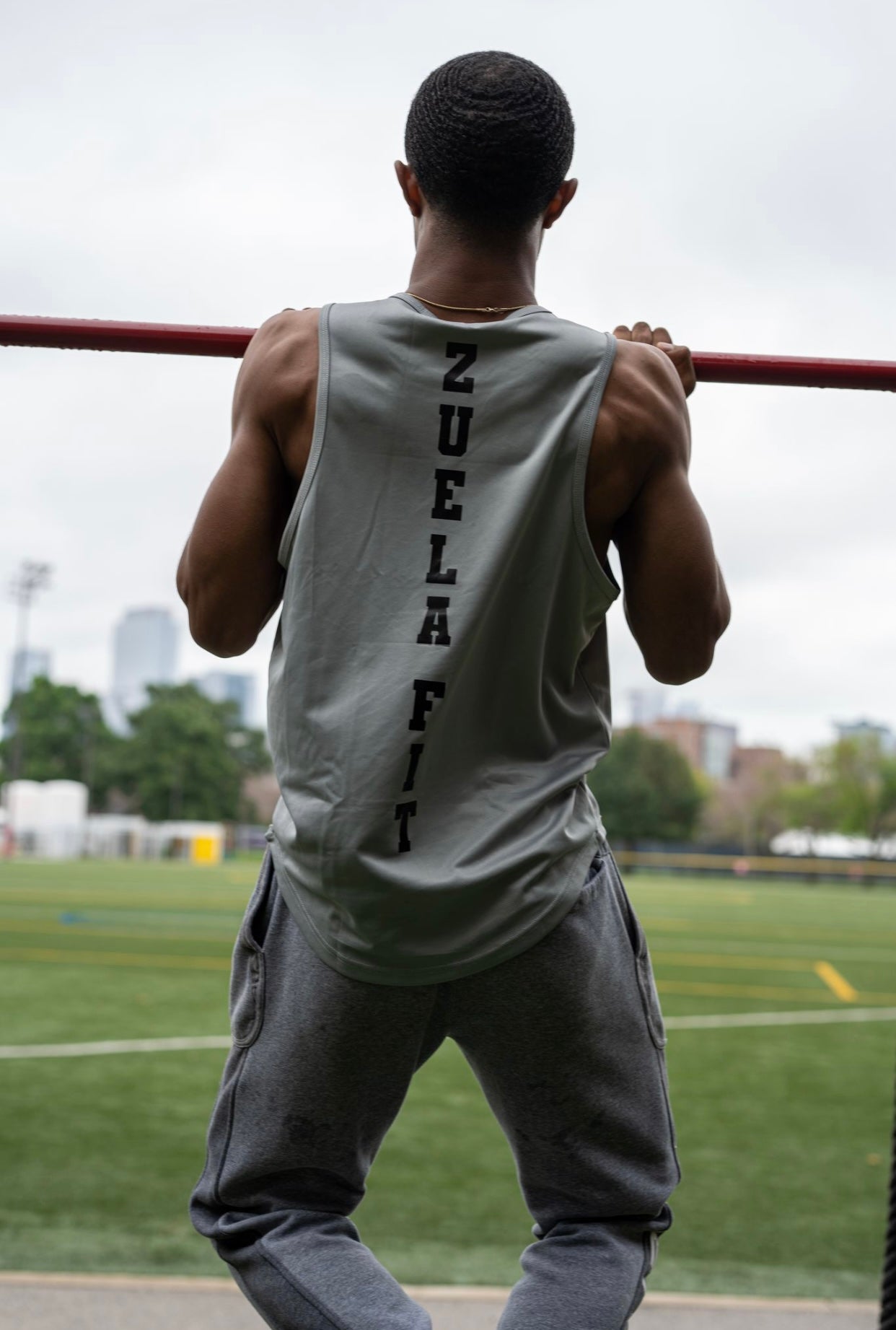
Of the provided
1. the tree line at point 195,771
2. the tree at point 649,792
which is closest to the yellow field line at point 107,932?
the tree at point 649,792

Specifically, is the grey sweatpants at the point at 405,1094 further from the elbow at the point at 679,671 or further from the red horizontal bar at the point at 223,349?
the red horizontal bar at the point at 223,349

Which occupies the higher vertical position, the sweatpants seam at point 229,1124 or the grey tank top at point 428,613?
the grey tank top at point 428,613

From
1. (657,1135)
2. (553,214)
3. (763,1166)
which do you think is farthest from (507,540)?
(763,1166)

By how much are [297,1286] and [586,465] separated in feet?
2.60

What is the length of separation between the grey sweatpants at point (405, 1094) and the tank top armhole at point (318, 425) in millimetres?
368

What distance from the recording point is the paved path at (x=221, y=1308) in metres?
2.58

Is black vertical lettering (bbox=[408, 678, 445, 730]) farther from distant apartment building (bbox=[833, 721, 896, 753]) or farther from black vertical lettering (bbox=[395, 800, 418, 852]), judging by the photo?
distant apartment building (bbox=[833, 721, 896, 753])

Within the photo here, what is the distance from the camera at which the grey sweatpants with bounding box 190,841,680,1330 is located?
1220 mm

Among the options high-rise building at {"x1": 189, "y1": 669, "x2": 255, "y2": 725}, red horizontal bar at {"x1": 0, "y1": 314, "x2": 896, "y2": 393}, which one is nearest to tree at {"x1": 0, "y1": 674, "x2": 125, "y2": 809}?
high-rise building at {"x1": 189, "y1": 669, "x2": 255, "y2": 725}

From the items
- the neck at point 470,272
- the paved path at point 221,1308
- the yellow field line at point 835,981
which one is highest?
the neck at point 470,272

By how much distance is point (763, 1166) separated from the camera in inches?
179

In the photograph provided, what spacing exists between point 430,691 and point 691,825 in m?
55.8

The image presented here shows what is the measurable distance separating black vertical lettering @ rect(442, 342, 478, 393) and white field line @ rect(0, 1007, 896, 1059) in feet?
16.9

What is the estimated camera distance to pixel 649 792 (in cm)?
5394
